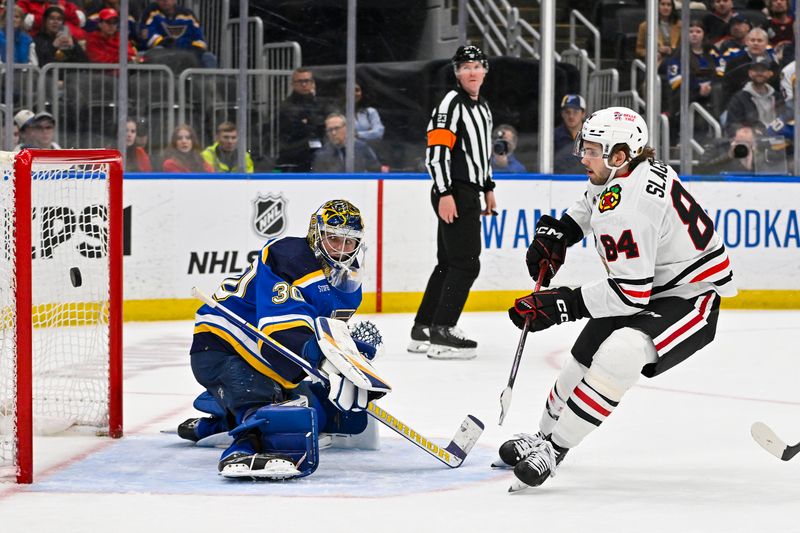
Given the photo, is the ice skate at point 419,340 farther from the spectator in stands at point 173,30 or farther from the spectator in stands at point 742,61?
the spectator in stands at point 742,61

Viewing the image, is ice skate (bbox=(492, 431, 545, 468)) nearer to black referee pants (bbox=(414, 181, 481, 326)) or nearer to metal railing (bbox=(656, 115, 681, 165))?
black referee pants (bbox=(414, 181, 481, 326))

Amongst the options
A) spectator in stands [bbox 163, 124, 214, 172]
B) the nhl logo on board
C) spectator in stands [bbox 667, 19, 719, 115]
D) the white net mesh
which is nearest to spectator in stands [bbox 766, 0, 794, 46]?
spectator in stands [bbox 667, 19, 719, 115]

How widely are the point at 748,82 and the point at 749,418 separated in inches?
170

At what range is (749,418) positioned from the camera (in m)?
4.38

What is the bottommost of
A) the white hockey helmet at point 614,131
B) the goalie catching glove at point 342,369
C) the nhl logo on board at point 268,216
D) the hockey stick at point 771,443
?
the hockey stick at point 771,443

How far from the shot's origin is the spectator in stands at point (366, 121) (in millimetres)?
7617

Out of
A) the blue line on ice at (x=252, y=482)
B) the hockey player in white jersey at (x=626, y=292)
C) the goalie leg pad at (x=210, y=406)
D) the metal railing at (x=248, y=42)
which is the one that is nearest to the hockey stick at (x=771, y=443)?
the hockey player in white jersey at (x=626, y=292)

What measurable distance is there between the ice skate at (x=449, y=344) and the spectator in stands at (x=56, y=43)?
2657mm

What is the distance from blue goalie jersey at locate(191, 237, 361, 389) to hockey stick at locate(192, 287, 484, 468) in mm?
21

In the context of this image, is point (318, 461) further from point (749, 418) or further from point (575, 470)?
point (749, 418)

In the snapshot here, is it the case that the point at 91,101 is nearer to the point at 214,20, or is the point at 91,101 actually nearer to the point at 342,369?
the point at 214,20

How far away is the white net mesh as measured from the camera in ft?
11.2

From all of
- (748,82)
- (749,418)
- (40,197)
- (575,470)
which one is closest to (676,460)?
(575,470)

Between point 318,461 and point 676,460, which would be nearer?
point 318,461
